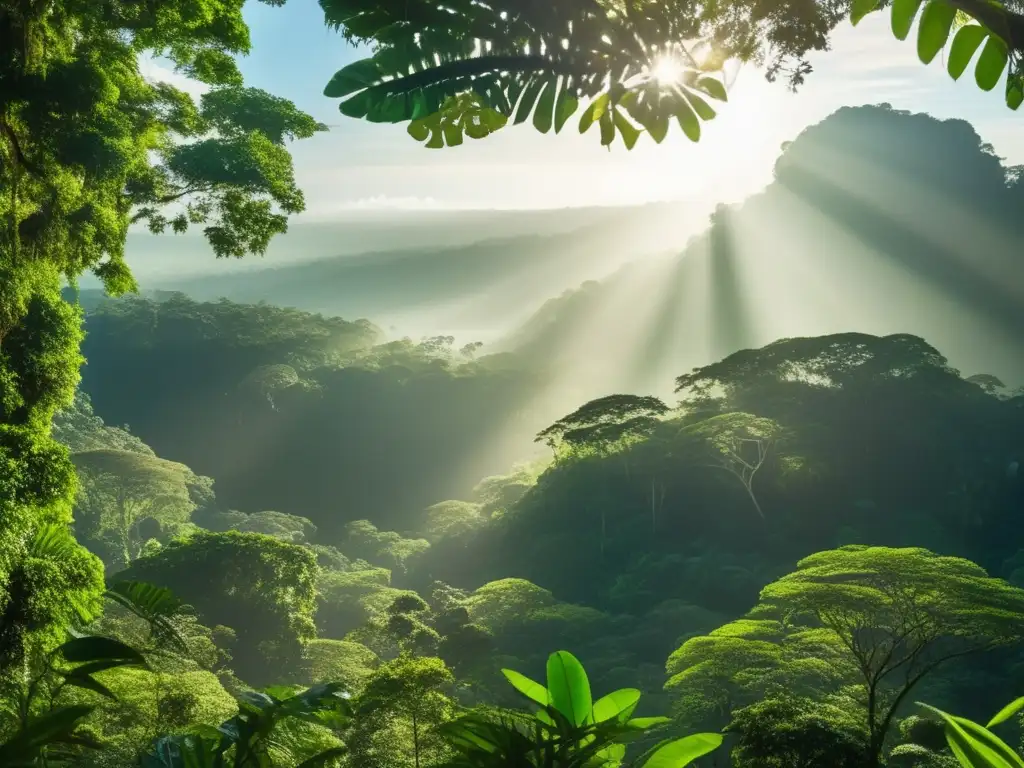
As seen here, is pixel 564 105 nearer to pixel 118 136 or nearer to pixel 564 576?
pixel 118 136

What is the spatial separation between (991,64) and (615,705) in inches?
69.8

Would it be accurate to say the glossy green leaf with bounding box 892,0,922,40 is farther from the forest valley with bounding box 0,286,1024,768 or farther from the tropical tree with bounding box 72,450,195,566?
the tropical tree with bounding box 72,450,195,566

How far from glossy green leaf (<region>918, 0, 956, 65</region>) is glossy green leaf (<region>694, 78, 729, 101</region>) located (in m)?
0.41

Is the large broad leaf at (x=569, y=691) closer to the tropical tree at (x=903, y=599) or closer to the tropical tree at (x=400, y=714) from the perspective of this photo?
the tropical tree at (x=903, y=599)

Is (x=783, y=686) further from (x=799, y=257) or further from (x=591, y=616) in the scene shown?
(x=799, y=257)

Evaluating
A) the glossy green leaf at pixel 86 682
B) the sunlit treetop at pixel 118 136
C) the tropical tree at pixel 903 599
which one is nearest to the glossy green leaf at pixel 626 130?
the glossy green leaf at pixel 86 682

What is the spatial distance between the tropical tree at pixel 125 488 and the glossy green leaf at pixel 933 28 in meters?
31.7

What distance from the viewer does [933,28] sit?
132 centimetres

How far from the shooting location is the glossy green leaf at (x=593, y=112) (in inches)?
70.9

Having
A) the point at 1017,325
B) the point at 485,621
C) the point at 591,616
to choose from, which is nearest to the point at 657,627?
the point at 591,616

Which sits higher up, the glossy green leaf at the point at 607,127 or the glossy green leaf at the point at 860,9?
the glossy green leaf at the point at 860,9

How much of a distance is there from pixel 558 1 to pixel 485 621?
1925 centimetres

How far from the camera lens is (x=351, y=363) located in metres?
53.1

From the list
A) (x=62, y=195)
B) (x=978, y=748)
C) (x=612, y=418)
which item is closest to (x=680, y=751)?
(x=978, y=748)
